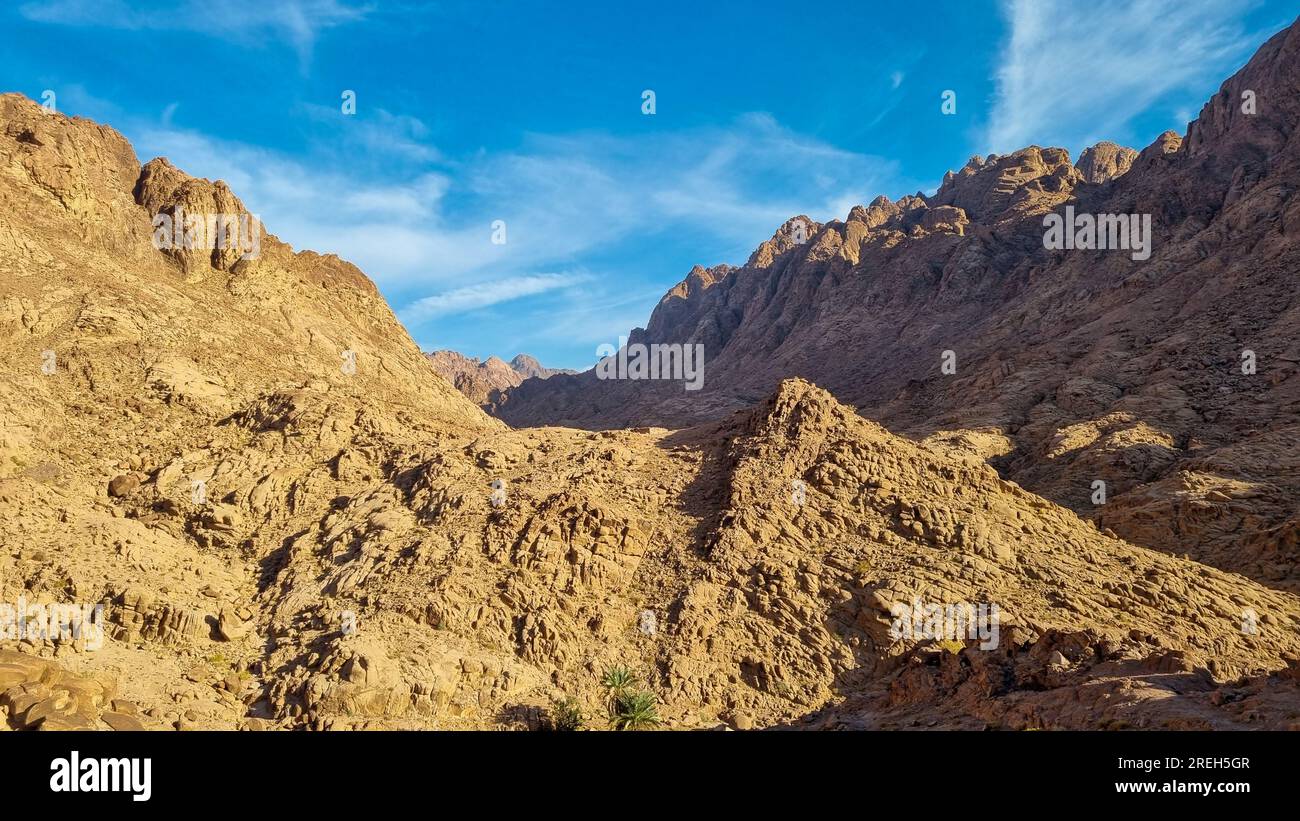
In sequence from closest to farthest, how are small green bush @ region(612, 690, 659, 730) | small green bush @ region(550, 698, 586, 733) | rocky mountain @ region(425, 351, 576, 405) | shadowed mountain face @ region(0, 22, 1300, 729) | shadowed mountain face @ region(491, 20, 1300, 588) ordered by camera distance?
small green bush @ region(550, 698, 586, 733) < small green bush @ region(612, 690, 659, 730) < shadowed mountain face @ region(0, 22, 1300, 729) < shadowed mountain face @ region(491, 20, 1300, 588) < rocky mountain @ region(425, 351, 576, 405)

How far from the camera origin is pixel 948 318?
244 feet

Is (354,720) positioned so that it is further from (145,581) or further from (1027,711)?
(1027,711)

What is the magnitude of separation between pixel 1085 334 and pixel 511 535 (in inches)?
1781

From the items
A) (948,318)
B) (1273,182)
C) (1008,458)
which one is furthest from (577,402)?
(1273,182)

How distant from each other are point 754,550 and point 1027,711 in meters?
7.97

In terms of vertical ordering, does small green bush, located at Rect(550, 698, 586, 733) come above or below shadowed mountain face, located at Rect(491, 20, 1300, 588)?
below

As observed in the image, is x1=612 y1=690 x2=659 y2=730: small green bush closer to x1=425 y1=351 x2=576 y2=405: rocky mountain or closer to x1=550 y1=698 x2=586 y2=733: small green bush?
x1=550 y1=698 x2=586 y2=733: small green bush

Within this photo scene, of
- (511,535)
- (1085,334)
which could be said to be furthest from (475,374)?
(511,535)

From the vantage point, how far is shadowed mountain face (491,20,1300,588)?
31.6m

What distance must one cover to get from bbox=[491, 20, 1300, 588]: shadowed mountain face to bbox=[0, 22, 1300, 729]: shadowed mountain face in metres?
0.38

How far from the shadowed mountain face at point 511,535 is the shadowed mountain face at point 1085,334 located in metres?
0.38

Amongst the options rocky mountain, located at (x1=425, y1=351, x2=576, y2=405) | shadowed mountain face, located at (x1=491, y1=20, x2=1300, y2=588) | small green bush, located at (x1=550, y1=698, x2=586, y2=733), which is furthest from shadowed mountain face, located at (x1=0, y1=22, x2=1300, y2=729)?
rocky mountain, located at (x1=425, y1=351, x2=576, y2=405)
